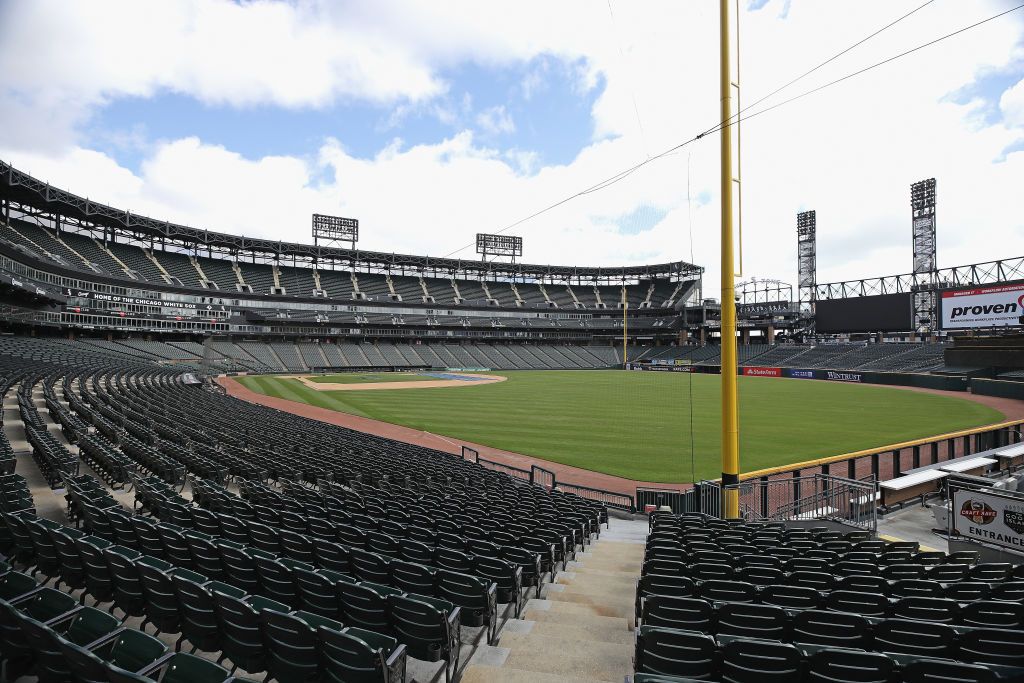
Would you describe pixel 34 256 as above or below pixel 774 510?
above

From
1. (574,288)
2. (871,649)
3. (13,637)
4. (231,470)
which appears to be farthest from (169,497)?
(574,288)

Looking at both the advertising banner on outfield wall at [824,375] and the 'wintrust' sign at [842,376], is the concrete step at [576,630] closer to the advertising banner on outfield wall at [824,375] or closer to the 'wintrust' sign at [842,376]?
the advertising banner on outfield wall at [824,375]

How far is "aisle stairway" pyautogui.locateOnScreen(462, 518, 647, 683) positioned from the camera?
454 centimetres

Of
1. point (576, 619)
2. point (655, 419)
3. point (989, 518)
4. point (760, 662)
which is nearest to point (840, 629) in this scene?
point (760, 662)

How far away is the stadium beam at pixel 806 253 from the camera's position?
280 feet

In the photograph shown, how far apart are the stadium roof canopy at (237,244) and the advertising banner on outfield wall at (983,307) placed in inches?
1053

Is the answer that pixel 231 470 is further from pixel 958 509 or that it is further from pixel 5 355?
pixel 5 355

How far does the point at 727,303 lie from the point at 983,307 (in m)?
50.1

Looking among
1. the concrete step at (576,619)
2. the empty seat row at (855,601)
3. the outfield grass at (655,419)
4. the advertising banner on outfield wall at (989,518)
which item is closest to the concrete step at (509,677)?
the empty seat row at (855,601)

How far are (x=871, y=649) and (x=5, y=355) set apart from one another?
4422 cm

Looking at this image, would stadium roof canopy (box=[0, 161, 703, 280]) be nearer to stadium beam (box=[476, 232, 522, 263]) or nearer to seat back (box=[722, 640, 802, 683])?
stadium beam (box=[476, 232, 522, 263])

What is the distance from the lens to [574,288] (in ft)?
353

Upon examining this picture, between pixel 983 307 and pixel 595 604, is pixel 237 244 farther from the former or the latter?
pixel 983 307

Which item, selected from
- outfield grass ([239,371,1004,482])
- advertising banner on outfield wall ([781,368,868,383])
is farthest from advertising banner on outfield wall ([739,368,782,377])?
outfield grass ([239,371,1004,482])
